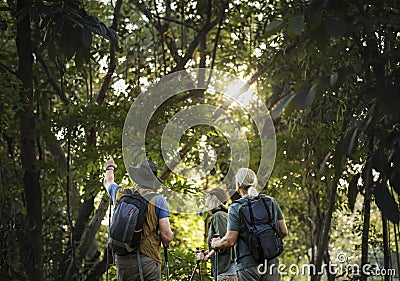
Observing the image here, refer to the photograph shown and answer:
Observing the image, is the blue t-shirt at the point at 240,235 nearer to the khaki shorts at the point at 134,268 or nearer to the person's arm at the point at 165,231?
the person's arm at the point at 165,231

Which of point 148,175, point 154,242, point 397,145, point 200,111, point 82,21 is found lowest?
point 397,145

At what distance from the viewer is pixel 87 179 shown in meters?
7.00

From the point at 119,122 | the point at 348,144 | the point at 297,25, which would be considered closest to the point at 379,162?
the point at 348,144

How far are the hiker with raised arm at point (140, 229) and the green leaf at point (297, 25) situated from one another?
2.57m

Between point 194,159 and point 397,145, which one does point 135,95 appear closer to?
point 194,159

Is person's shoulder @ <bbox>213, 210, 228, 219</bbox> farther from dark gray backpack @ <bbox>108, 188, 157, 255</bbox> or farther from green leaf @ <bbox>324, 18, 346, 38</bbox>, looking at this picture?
green leaf @ <bbox>324, 18, 346, 38</bbox>

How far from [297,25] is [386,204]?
0.59 meters

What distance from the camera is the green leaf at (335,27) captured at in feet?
5.90

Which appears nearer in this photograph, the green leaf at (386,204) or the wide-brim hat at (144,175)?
the green leaf at (386,204)

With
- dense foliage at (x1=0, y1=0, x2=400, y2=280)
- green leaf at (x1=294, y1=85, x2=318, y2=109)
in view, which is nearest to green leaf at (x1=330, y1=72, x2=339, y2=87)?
green leaf at (x1=294, y1=85, x2=318, y2=109)

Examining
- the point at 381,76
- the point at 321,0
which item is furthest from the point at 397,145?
the point at 321,0

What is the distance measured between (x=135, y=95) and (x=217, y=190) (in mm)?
2250

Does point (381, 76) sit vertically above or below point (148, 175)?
below

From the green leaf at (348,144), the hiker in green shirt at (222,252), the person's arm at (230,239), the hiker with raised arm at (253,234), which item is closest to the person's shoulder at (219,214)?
the hiker in green shirt at (222,252)
